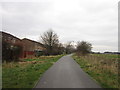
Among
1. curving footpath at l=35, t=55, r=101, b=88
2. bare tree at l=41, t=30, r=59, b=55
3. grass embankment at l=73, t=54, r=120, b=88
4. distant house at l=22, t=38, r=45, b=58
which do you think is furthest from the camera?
bare tree at l=41, t=30, r=59, b=55

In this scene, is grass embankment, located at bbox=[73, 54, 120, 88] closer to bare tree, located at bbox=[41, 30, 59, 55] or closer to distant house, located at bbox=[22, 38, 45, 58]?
distant house, located at bbox=[22, 38, 45, 58]

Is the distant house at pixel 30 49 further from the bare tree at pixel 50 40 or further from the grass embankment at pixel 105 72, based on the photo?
the grass embankment at pixel 105 72

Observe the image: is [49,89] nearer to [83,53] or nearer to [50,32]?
[83,53]

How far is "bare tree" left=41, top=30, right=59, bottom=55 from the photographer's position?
6091 centimetres

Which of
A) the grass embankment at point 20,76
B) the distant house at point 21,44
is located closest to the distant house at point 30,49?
the distant house at point 21,44

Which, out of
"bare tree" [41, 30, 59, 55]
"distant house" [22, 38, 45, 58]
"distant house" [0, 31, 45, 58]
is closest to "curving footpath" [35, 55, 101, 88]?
"distant house" [0, 31, 45, 58]

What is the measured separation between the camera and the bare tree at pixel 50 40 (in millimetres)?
60906

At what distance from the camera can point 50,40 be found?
62.7 meters

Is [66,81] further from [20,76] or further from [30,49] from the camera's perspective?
[30,49]

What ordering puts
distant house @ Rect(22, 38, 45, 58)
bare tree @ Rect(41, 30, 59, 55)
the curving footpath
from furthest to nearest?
bare tree @ Rect(41, 30, 59, 55) → distant house @ Rect(22, 38, 45, 58) → the curving footpath

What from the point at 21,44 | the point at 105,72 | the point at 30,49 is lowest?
the point at 105,72

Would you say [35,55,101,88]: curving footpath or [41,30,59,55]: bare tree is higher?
[41,30,59,55]: bare tree

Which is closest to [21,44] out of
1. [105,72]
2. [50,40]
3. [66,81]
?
[105,72]

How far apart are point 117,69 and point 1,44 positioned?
11.9 m
